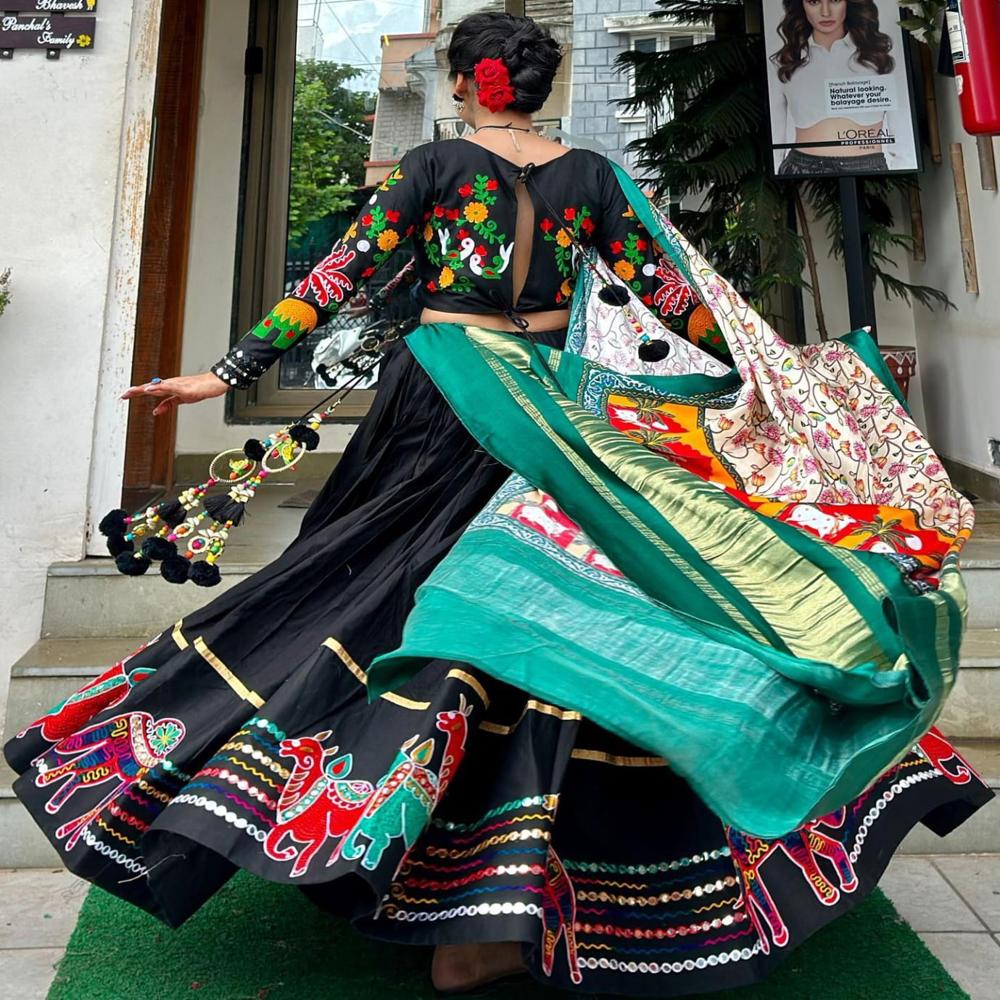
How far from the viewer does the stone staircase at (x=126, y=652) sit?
288 centimetres

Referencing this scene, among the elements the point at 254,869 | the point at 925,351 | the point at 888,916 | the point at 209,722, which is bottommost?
the point at 888,916

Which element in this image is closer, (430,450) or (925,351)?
(430,450)

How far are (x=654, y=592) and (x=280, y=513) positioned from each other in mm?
3014

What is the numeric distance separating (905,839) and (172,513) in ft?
6.16

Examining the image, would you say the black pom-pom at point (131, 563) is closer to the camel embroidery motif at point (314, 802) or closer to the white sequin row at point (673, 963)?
the camel embroidery motif at point (314, 802)

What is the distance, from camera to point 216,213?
5598mm

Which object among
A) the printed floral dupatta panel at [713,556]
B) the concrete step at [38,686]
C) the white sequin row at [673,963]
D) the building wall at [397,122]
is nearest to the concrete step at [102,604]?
the concrete step at [38,686]

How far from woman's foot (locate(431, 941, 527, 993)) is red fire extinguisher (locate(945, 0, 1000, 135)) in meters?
2.56

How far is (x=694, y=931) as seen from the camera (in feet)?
6.39

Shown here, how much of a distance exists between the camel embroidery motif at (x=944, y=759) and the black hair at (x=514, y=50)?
146cm

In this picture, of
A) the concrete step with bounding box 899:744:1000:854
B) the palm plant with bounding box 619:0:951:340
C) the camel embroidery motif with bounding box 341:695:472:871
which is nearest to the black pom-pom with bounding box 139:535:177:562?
the camel embroidery motif with bounding box 341:695:472:871

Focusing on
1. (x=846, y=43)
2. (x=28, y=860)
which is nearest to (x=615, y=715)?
(x=28, y=860)

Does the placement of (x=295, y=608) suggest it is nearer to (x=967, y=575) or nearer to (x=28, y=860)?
(x=28, y=860)

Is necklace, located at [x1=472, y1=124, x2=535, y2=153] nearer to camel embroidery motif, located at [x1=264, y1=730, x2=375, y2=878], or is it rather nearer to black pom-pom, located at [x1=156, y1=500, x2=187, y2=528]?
black pom-pom, located at [x1=156, y1=500, x2=187, y2=528]
